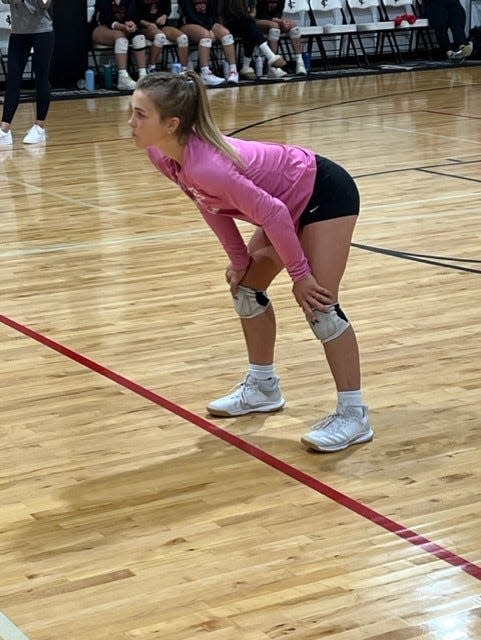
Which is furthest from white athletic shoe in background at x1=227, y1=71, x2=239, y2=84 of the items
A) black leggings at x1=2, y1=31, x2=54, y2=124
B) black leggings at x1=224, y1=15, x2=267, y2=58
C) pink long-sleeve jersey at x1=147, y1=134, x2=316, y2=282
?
pink long-sleeve jersey at x1=147, y1=134, x2=316, y2=282

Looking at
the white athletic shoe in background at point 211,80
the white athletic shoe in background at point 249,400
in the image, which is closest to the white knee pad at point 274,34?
the white athletic shoe in background at point 211,80

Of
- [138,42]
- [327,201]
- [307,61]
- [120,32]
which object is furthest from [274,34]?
[327,201]

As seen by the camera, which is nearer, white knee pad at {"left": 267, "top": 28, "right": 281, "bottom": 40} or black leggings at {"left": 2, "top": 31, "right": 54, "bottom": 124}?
black leggings at {"left": 2, "top": 31, "right": 54, "bottom": 124}

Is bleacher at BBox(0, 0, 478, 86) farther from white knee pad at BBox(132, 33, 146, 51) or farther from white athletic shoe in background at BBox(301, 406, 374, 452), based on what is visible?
white athletic shoe in background at BBox(301, 406, 374, 452)

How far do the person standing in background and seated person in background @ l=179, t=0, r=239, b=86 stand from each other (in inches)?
157

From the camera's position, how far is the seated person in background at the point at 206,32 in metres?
13.3

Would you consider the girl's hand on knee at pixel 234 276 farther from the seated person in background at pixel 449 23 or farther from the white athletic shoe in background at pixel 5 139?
the seated person in background at pixel 449 23

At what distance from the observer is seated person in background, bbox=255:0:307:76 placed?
1389 centimetres

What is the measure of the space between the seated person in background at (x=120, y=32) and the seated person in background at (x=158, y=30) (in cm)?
13

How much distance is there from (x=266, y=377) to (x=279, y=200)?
740 millimetres

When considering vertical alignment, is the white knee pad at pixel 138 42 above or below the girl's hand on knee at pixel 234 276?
above

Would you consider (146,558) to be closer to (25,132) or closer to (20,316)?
(20,316)

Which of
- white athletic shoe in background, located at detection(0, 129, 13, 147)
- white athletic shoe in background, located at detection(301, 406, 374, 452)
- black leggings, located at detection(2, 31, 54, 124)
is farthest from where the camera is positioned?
white athletic shoe in background, located at detection(0, 129, 13, 147)

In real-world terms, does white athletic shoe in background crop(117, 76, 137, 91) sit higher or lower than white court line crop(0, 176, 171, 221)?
higher
